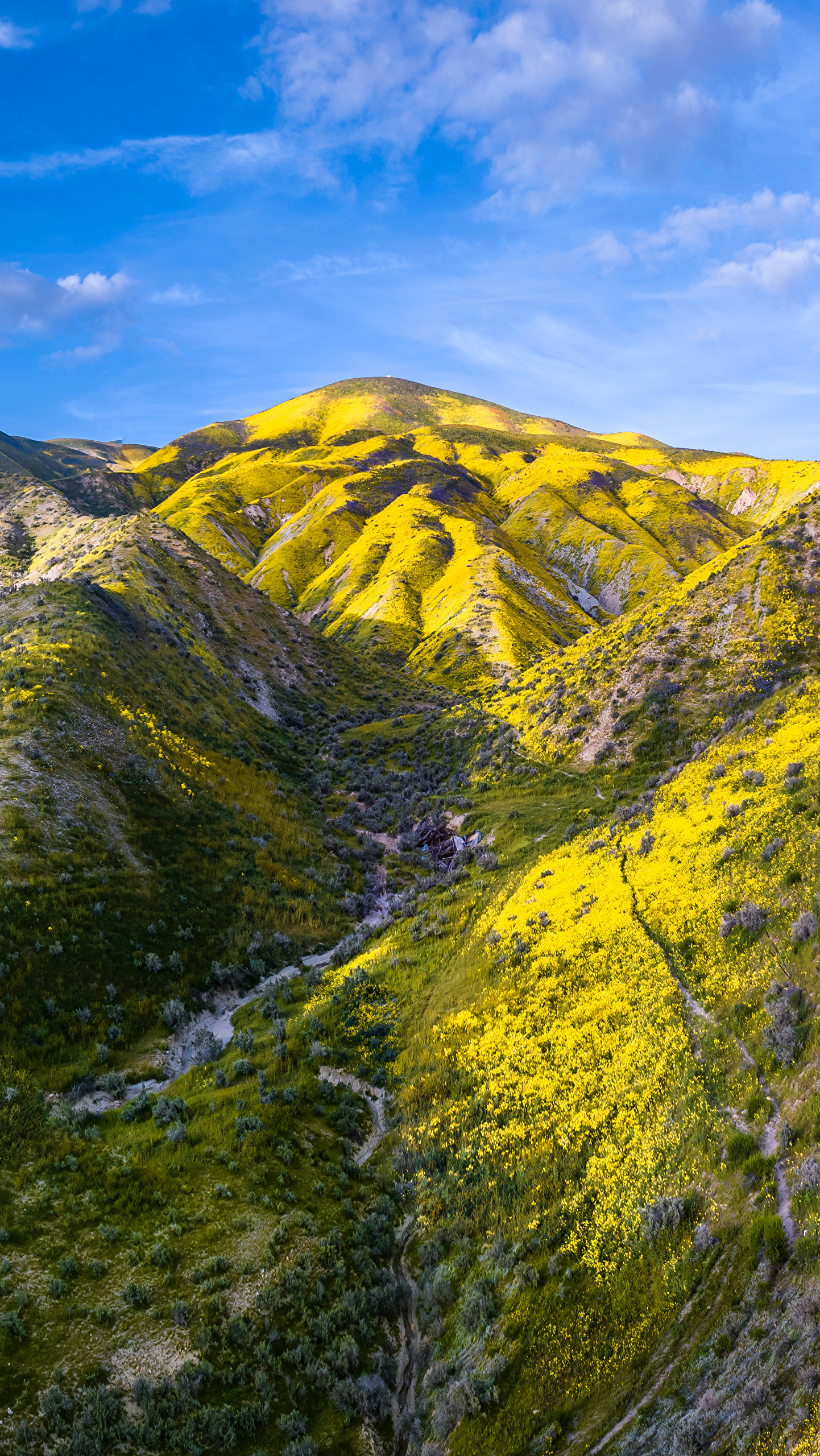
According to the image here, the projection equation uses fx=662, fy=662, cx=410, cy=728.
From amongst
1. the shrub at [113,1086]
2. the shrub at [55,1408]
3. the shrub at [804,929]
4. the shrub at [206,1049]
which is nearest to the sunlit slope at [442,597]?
the shrub at [206,1049]

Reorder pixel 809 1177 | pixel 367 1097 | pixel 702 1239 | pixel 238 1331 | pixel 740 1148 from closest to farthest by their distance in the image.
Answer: pixel 809 1177, pixel 702 1239, pixel 740 1148, pixel 238 1331, pixel 367 1097

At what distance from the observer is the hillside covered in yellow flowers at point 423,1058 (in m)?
11.0

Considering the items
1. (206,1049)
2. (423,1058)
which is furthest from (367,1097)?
(206,1049)

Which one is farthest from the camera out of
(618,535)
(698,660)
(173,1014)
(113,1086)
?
(618,535)

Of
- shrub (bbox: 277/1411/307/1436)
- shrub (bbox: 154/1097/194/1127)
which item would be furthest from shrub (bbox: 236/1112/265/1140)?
shrub (bbox: 277/1411/307/1436)

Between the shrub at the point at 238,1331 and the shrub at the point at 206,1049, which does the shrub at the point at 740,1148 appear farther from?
the shrub at the point at 206,1049

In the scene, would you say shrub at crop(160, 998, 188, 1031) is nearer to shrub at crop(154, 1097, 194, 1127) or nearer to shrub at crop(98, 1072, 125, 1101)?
shrub at crop(98, 1072, 125, 1101)

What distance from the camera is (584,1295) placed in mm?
11953

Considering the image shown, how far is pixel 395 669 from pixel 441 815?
46340 millimetres

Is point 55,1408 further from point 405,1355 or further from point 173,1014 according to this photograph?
point 173,1014

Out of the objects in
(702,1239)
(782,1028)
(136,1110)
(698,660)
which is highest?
(698,660)

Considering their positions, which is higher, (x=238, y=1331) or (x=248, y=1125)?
(x=248, y=1125)

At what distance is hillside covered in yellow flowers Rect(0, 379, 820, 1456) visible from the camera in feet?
36.2

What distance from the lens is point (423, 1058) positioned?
20875 mm
